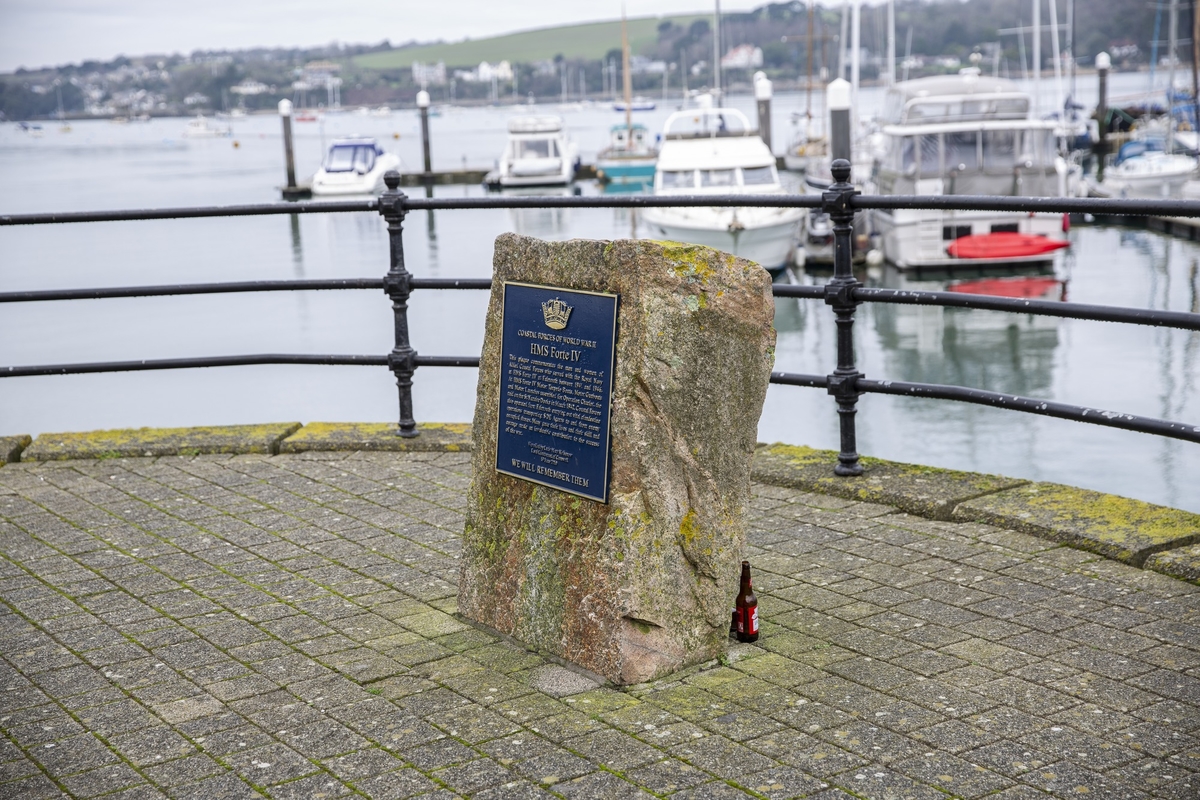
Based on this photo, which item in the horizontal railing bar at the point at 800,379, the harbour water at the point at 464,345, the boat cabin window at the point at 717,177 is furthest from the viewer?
the boat cabin window at the point at 717,177

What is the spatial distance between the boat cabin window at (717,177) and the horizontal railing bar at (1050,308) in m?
23.9

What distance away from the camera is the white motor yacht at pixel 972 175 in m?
26.6

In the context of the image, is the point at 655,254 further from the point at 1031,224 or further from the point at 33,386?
the point at 1031,224

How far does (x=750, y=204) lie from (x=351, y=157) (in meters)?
47.3

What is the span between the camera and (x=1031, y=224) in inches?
1061

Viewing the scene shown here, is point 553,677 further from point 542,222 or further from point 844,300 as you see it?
point 542,222

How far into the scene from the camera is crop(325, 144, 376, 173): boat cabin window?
50031 mm

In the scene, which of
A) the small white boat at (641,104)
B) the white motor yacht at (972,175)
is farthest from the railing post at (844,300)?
the small white boat at (641,104)

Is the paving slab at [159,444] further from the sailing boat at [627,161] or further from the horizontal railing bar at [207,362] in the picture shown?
the sailing boat at [627,161]

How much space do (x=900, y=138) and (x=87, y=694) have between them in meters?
26.3

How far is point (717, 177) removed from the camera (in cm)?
2912

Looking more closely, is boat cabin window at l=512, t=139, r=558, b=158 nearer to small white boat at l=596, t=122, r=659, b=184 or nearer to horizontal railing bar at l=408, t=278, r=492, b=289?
small white boat at l=596, t=122, r=659, b=184

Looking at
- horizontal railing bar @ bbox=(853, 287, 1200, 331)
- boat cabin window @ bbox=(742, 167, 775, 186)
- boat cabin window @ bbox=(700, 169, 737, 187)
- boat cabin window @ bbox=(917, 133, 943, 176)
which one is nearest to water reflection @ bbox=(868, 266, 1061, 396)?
boat cabin window @ bbox=(917, 133, 943, 176)

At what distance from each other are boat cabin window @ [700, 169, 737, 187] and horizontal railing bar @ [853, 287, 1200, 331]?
941 inches
